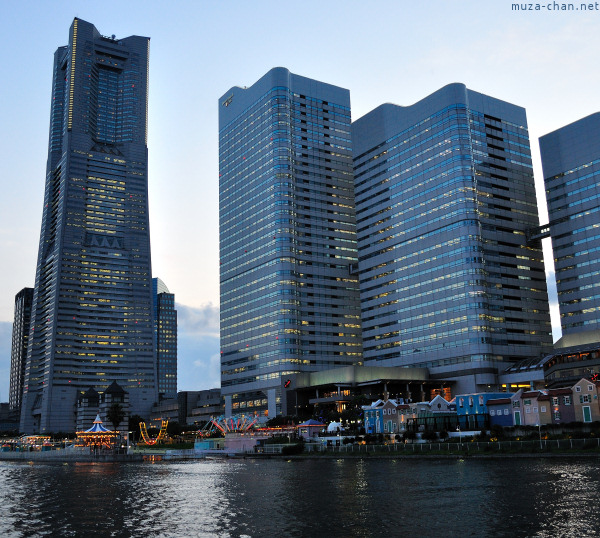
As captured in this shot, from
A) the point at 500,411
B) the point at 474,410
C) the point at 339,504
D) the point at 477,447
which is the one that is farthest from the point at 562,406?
the point at 339,504

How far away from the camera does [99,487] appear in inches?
3666

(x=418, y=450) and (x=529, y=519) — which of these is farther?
(x=418, y=450)

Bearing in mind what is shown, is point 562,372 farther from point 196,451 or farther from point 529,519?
point 529,519

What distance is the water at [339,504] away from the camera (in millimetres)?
49188

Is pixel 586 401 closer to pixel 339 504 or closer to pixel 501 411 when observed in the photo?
pixel 501 411

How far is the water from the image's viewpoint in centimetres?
4919

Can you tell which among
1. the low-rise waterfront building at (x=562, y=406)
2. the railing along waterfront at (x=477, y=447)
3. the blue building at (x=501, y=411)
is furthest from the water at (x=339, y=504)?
the blue building at (x=501, y=411)

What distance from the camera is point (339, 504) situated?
203 feet

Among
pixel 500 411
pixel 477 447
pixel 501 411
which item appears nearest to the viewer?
pixel 477 447

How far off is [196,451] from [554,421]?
97765 mm

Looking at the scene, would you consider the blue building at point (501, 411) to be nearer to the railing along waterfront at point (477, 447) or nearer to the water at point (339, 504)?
the railing along waterfront at point (477, 447)

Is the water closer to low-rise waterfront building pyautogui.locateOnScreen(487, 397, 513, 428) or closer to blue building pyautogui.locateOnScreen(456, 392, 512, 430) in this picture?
blue building pyautogui.locateOnScreen(456, 392, 512, 430)

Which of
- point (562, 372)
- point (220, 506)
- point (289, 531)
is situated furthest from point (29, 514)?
point (562, 372)

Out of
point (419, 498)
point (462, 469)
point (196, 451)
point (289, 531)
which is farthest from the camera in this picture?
point (196, 451)
